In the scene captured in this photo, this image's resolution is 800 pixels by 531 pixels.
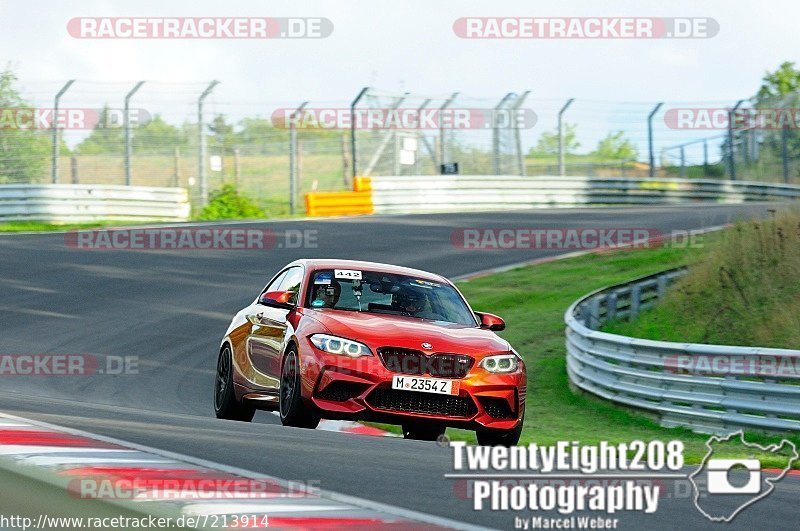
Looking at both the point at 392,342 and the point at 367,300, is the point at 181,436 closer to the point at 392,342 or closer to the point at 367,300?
the point at 392,342

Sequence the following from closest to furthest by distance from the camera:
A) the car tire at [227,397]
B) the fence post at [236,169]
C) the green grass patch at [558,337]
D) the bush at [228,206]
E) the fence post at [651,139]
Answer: the car tire at [227,397] < the green grass patch at [558,337] < the bush at [228,206] < the fence post at [236,169] < the fence post at [651,139]

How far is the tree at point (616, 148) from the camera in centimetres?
3656

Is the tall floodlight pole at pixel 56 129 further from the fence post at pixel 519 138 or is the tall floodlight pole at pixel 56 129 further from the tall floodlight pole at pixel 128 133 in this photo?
the fence post at pixel 519 138

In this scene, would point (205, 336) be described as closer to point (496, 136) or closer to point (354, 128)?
point (354, 128)

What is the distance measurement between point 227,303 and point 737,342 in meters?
8.10

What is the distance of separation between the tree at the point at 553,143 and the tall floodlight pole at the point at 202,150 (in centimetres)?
894

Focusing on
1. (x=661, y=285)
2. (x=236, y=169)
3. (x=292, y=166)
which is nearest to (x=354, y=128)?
(x=292, y=166)

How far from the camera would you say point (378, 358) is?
9.30 m

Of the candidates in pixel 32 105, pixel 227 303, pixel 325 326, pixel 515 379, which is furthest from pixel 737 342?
pixel 32 105

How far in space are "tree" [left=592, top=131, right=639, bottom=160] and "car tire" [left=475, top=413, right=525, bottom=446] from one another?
26.7 m

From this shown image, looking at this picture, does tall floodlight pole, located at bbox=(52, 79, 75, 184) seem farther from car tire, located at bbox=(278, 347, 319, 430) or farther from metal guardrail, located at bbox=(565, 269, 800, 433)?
car tire, located at bbox=(278, 347, 319, 430)

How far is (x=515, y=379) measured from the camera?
9.70 meters
